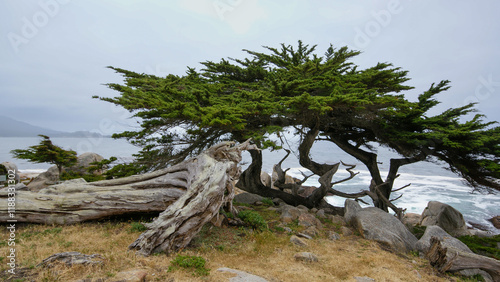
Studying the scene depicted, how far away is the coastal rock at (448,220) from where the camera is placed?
10.4 meters

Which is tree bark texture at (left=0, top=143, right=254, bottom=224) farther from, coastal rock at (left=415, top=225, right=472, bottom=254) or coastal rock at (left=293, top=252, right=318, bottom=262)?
coastal rock at (left=415, top=225, right=472, bottom=254)

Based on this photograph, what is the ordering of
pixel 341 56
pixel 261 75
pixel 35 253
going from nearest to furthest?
pixel 35 253, pixel 341 56, pixel 261 75

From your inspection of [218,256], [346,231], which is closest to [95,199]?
[218,256]

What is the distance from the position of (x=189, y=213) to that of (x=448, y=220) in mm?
11671

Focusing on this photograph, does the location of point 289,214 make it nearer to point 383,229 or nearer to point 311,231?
point 311,231

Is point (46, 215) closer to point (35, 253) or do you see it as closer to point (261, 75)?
point (35, 253)

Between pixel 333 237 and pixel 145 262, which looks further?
pixel 333 237

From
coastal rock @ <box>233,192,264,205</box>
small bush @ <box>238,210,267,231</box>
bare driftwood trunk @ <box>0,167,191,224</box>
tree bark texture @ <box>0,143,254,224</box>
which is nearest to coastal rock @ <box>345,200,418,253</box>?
small bush @ <box>238,210,267,231</box>

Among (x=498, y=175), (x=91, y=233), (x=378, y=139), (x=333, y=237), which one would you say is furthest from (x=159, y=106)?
(x=498, y=175)

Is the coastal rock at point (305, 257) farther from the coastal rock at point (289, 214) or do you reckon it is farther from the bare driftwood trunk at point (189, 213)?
the coastal rock at point (289, 214)

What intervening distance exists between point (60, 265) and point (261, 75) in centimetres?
969

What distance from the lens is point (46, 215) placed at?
591 centimetres

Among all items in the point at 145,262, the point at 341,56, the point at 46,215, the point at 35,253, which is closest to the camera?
the point at 145,262

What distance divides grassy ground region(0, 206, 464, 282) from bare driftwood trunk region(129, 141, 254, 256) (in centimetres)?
22
